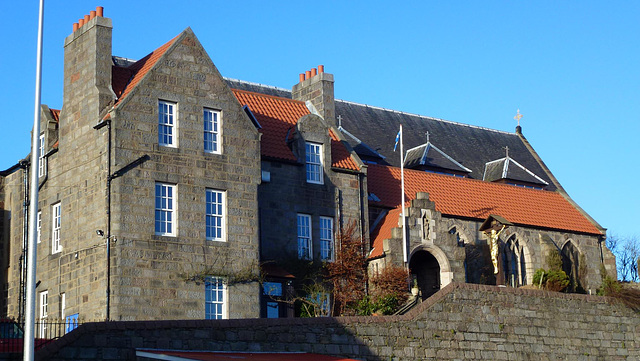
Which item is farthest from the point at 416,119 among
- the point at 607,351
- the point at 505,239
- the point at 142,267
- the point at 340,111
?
the point at 142,267

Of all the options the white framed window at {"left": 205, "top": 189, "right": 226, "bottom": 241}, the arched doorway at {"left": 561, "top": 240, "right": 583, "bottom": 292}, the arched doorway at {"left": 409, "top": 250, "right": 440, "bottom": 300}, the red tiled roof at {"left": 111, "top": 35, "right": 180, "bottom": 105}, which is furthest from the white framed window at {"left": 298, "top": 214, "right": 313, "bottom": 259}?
the arched doorway at {"left": 561, "top": 240, "right": 583, "bottom": 292}

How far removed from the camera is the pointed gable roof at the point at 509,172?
52741mm

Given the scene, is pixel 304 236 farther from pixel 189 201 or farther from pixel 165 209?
pixel 165 209

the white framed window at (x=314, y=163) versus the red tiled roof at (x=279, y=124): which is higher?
the red tiled roof at (x=279, y=124)

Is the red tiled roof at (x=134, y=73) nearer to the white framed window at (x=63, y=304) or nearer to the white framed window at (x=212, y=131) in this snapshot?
the white framed window at (x=212, y=131)

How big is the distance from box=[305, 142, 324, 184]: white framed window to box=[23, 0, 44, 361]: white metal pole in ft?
55.8

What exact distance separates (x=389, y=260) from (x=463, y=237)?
7.32 metres

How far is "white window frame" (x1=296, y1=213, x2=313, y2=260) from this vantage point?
127 feet

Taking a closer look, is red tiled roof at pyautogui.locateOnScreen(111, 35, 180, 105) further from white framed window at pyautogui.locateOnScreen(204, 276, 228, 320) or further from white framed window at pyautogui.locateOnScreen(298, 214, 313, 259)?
white framed window at pyautogui.locateOnScreen(298, 214, 313, 259)

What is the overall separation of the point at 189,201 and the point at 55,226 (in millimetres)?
5289

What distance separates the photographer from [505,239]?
46156mm

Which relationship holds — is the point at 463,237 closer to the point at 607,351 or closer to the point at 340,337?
the point at 607,351

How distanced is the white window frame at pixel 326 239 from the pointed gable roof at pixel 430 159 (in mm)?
11253

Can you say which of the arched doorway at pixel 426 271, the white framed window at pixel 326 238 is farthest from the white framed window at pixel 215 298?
the arched doorway at pixel 426 271
